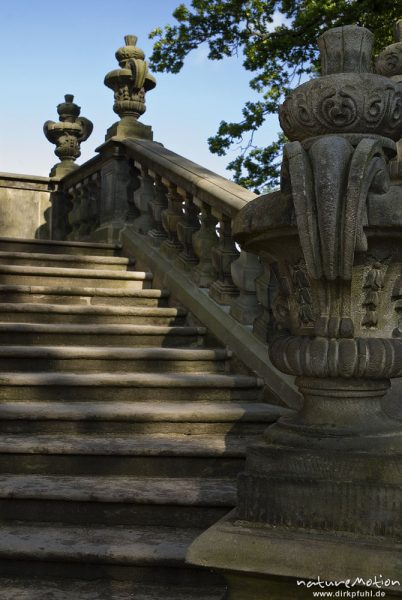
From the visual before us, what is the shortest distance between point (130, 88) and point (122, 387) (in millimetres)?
4352

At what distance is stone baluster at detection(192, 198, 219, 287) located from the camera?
6.29 meters

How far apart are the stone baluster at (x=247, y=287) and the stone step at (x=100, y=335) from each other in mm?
603

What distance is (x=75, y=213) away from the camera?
1002cm

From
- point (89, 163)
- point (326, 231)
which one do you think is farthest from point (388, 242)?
point (89, 163)

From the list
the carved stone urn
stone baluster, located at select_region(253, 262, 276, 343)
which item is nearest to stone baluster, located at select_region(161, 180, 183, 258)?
stone baluster, located at select_region(253, 262, 276, 343)

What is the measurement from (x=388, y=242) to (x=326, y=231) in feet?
0.92

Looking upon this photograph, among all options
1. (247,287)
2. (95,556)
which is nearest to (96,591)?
(95,556)

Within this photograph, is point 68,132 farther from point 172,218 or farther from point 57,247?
point 172,218

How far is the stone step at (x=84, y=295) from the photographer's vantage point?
6.59 m

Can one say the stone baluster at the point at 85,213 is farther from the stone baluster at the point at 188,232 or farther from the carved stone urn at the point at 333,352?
the carved stone urn at the point at 333,352

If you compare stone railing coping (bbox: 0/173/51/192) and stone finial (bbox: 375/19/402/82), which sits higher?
stone railing coping (bbox: 0/173/51/192)

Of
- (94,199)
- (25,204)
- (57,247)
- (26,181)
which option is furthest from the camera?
(25,204)

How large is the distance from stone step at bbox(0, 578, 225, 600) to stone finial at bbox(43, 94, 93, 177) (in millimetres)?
8099

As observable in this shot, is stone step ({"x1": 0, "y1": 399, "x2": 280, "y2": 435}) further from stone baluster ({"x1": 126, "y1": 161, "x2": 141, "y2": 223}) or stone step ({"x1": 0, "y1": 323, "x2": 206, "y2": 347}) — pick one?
stone baluster ({"x1": 126, "y1": 161, "x2": 141, "y2": 223})
